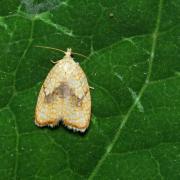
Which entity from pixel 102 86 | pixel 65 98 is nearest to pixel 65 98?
pixel 65 98

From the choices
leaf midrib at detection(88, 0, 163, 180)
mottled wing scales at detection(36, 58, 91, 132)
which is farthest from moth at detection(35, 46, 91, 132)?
leaf midrib at detection(88, 0, 163, 180)

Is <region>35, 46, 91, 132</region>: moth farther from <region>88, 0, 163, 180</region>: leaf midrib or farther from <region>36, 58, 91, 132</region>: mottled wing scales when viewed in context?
<region>88, 0, 163, 180</region>: leaf midrib

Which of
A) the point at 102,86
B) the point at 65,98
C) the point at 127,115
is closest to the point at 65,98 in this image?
the point at 65,98

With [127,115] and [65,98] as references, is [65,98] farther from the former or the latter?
[127,115]

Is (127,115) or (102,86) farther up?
(102,86)

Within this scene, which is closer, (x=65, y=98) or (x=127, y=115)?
(x=127, y=115)

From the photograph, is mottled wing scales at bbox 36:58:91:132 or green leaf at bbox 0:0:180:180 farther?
mottled wing scales at bbox 36:58:91:132

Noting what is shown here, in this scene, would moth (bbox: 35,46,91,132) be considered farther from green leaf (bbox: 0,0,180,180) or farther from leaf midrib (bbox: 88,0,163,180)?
leaf midrib (bbox: 88,0,163,180)
